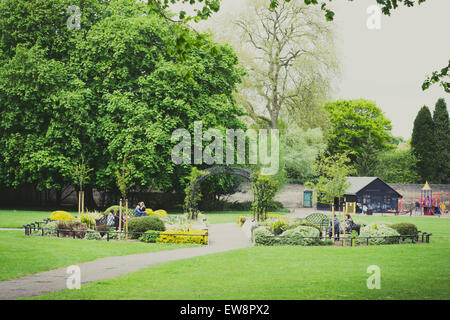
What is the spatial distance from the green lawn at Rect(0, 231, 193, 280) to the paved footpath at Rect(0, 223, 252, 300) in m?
0.54

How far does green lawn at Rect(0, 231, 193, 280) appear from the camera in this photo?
41.1 ft

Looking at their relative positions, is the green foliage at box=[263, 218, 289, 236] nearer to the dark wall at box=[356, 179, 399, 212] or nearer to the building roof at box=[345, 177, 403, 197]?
the building roof at box=[345, 177, 403, 197]

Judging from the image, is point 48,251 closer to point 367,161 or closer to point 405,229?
point 405,229

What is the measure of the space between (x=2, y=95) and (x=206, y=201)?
21.3 metres

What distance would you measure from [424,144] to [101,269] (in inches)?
2547

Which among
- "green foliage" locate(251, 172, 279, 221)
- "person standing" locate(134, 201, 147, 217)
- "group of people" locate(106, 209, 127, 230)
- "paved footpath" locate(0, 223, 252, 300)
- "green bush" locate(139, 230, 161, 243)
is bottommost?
"paved footpath" locate(0, 223, 252, 300)

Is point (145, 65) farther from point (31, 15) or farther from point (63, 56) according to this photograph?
point (31, 15)

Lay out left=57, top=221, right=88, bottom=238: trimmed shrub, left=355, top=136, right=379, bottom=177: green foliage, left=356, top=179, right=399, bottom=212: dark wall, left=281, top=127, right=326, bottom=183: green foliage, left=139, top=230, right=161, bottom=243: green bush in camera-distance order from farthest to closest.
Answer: left=355, top=136, right=379, bottom=177: green foliage → left=281, top=127, right=326, bottom=183: green foliage → left=356, top=179, right=399, bottom=212: dark wall → left=57, top=221, right=88, bottom=238: trimmed shrub → left=139, top=230, right=161, bottom=243: green bush

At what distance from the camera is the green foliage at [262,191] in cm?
2444

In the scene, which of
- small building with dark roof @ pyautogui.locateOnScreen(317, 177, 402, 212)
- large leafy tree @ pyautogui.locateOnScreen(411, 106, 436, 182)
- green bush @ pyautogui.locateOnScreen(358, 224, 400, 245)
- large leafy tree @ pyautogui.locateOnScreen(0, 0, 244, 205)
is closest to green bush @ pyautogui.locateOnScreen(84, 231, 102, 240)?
green bush @ pyautogui.locateOnScreen(358, 224, 400, 245)

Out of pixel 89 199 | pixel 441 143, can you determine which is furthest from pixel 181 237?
pixel 441 143

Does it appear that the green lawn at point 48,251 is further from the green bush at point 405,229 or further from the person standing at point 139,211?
the green bush at point 405,229

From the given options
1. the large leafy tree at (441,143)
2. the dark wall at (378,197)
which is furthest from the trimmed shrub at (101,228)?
the large leafy tree at (441,143)
